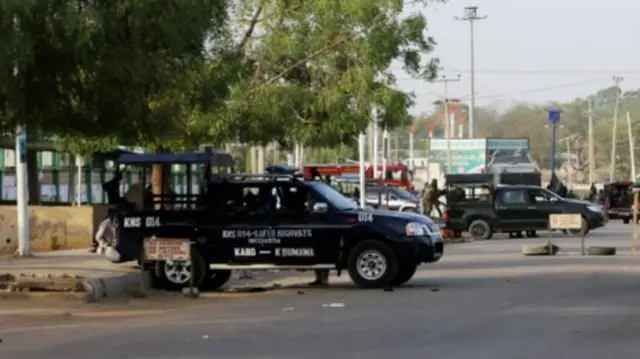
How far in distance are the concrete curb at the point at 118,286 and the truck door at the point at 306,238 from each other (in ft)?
7.33

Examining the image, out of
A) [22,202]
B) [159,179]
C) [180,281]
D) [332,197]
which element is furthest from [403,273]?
[22,202]

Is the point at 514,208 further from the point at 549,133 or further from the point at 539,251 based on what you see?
the point at 549,133

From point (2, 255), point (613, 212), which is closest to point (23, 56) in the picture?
point (2, 255)

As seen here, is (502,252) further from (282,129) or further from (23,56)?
(23,56)

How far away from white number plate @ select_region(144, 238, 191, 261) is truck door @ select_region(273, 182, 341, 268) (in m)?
1.80

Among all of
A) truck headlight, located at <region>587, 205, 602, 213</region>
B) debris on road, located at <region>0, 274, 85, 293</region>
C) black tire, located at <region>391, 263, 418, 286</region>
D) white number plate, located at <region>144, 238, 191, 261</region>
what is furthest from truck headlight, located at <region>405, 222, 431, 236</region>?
truck headlight, located at <region>587, 205, 602, 213</region>

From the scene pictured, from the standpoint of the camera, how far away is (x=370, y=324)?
15211 millimetres

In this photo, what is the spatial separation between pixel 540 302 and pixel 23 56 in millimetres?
8106

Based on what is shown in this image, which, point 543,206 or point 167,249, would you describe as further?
point 543,206

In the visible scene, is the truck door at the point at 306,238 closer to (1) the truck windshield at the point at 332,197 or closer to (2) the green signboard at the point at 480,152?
(1) the truck windshield at the point at 332,197

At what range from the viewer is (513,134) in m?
142

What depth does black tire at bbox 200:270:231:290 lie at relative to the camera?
21625 millimetres

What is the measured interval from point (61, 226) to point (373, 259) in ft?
44.2

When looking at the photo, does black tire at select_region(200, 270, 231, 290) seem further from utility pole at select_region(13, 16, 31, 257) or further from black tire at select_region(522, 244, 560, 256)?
black tire at select_region(522, 244, 560, 256)
